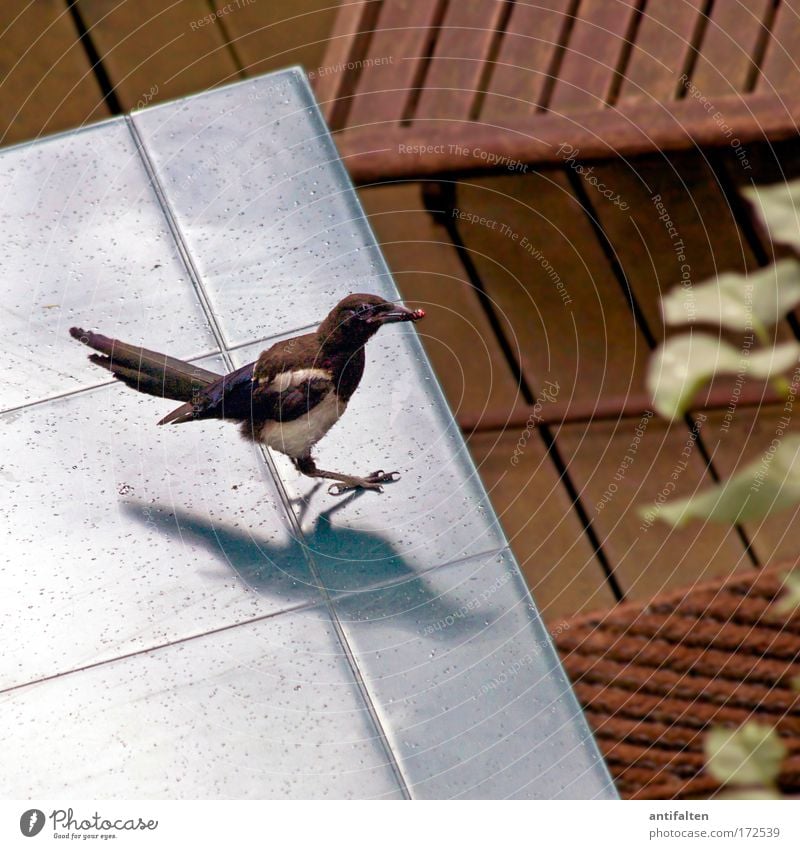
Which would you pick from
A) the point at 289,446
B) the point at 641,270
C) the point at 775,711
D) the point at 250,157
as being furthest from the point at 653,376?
the point at 289,446

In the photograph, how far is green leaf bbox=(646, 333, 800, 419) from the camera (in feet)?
2.88

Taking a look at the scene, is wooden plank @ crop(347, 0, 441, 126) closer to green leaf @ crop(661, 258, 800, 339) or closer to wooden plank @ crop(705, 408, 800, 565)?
green leaf @ crop(661, 258, 800, 339)

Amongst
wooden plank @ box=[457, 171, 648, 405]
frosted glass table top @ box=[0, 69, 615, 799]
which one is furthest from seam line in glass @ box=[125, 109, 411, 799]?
wooden plank @ box=[457, 171, 648, 405]

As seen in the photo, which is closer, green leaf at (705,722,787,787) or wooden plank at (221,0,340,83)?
green leaf at (705,722,787,787)

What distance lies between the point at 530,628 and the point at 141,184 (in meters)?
0.46

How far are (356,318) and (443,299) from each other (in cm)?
59

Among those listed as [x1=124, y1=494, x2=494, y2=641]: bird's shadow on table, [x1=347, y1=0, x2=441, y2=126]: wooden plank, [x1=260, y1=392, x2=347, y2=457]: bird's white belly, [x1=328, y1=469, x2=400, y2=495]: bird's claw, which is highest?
[x1=260, y1=392, x2=347, y2=457]: bird's white belly

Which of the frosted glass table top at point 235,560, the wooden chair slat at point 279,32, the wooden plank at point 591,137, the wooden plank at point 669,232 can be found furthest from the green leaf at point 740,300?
the wooden chair slat at point 279,32

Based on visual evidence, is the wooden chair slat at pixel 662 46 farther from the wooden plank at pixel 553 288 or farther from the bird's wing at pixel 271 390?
the bird's wing at pixel 271 390

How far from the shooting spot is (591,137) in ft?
3.43

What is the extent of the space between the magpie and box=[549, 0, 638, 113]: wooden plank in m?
0.53

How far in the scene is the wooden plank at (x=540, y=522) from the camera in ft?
4.00

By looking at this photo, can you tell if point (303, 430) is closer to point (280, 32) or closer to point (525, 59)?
point (525, 59)

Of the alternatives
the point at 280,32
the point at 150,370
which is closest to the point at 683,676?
the point at 150,370
